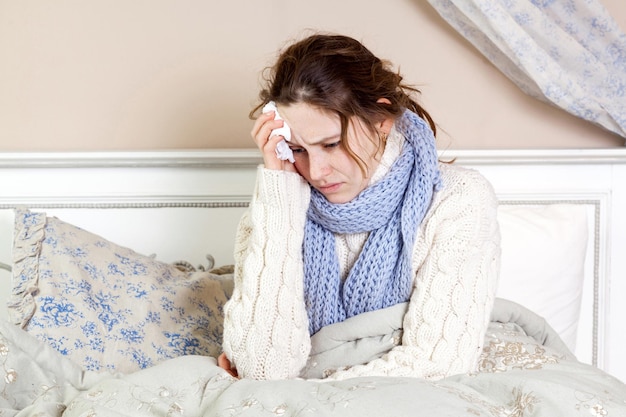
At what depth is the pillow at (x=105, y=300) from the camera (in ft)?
5.73

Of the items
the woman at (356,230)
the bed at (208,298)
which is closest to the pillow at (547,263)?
the bed at (208,298)

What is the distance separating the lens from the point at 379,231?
167cm

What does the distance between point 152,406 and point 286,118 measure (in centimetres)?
59

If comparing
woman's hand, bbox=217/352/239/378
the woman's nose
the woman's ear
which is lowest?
woman's hand, bbox=217/352/239/378

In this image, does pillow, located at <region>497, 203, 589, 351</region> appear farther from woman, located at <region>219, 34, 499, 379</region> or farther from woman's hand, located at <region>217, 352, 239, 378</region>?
woman's hand, located at <region>217, 352, 239, 378</region>

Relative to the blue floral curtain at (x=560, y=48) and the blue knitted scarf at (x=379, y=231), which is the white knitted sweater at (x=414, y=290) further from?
the blue floral curtain at (x=560, y=48)

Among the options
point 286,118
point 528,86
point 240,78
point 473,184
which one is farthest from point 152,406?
point 528,86

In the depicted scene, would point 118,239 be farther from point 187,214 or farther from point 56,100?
point 56,100

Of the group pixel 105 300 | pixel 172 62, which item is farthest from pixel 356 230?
pixel 172 62

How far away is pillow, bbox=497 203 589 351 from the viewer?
2057mm

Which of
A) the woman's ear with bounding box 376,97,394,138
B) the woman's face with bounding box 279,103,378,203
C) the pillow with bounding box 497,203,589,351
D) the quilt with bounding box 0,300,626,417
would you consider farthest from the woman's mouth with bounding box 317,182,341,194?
the pillow with bounding box 497,203,589,351

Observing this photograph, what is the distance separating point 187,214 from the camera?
89.3 inches

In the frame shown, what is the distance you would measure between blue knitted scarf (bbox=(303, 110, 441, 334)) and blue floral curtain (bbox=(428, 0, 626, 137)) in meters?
0.56

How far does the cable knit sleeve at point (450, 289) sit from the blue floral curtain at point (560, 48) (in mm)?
606
